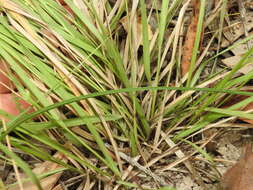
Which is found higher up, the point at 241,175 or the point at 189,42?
the point at 189,42

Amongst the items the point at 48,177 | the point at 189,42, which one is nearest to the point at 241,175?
the point at 189,42

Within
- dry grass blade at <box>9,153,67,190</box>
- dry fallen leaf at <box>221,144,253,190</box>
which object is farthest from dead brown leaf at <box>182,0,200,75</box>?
dry grass blade at <box>9,153,67,190</box>

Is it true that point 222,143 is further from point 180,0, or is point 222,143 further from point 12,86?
point 12,86

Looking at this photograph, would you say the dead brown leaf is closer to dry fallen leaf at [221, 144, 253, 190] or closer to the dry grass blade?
dry fallen leaf at [221, 144, 253, 190]

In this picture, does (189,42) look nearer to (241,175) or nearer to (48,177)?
(241,175)

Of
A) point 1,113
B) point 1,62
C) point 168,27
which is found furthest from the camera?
point 168,27

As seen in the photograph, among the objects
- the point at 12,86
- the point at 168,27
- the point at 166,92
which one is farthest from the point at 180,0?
the point at 12,86

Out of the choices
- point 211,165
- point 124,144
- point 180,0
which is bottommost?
point 211,165

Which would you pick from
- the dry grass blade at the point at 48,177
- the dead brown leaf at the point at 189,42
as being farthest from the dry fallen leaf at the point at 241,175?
the dry grass blade at the point at 48,177
